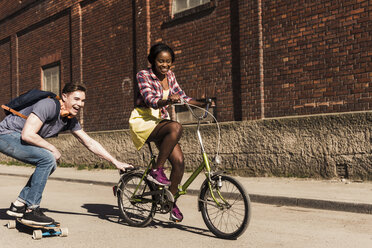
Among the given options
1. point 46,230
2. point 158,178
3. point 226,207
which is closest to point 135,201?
point 158,178

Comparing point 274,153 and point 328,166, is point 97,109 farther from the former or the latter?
point 328,166

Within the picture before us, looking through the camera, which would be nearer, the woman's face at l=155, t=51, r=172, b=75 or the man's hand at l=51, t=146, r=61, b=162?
the man's hand at l=51, t=146, r=61, b=162

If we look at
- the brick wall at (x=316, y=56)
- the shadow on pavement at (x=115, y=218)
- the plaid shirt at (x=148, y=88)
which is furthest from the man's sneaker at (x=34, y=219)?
the brick wall at (x=316, y=56)

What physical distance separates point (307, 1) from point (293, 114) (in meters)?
2.33

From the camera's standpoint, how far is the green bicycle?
4.28 m

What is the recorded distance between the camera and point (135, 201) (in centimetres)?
515

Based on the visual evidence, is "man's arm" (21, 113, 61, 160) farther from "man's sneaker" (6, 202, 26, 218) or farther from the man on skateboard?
"man's sneaker" (6, 202, 26, 218)

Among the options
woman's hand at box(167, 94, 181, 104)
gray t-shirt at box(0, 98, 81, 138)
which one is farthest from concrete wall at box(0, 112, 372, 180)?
gray t-shirt at box(0, 98, 81, 138)

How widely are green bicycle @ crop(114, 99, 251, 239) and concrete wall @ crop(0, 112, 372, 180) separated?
4.50 m

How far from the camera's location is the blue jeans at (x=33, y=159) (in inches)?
179

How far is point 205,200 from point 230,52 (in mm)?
6503

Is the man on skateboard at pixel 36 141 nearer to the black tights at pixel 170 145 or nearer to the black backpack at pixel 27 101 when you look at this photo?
the black backpack at pixel 27 101

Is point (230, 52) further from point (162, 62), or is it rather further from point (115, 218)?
point (115, 218)

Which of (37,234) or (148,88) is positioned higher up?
(148,88)
